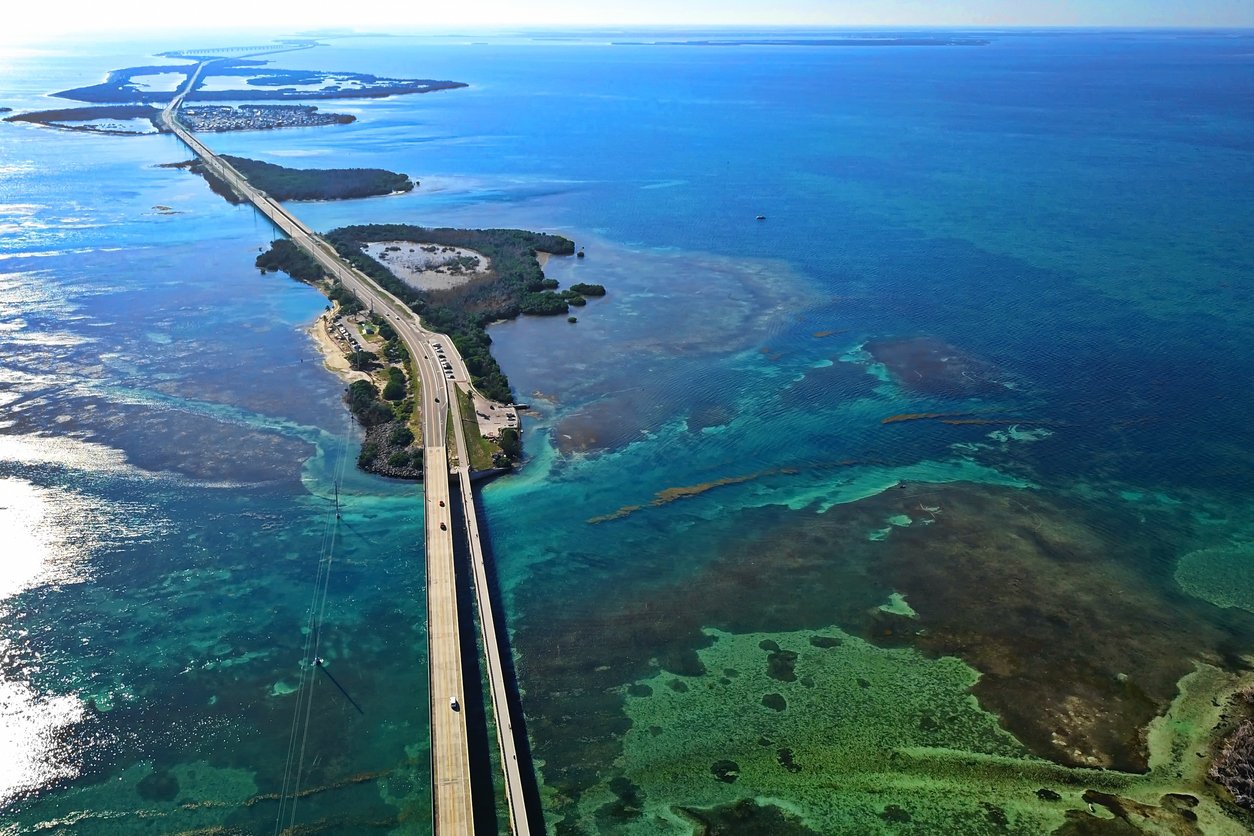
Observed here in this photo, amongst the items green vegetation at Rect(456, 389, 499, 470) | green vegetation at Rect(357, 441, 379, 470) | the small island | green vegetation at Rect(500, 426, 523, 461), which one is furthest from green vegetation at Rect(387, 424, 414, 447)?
the small island

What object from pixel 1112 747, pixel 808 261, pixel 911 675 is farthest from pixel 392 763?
pixel 808 261

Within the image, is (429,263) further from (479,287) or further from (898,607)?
(898,607)

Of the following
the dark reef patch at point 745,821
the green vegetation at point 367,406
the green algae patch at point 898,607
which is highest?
the green vegetation at point 367,406

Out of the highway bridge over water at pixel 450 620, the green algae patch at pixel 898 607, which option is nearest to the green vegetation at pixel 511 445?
the highway bridge over water at pixel 450 620

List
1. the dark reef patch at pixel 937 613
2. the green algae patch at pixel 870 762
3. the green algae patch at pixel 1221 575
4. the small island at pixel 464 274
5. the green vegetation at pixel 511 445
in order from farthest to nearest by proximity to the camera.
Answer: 1. the small island at pixel 464 274
2. the green vegetation at pixel 511 445
3. the green algae patch at pixel 1221 575
4. the dark reef patch at pixel 937 613
5. the green algae patch at pixel 870 762

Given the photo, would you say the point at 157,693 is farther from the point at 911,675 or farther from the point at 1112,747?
the point at 1112,747

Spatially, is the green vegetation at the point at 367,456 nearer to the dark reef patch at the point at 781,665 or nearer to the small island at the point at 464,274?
the small island at the point at 464,274

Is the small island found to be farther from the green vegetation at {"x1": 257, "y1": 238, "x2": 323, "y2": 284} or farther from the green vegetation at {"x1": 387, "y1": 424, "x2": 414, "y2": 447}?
the green vegetation at {"x1": 387, "y1": 424, "x2": 414, "y2": 447}

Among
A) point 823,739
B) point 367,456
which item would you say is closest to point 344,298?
point 367,456
